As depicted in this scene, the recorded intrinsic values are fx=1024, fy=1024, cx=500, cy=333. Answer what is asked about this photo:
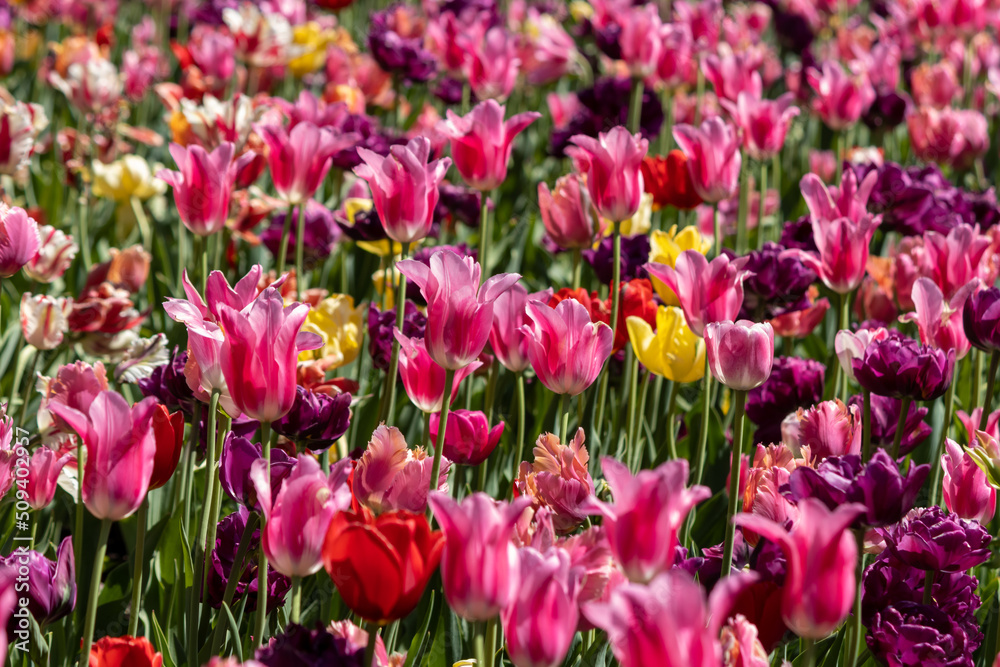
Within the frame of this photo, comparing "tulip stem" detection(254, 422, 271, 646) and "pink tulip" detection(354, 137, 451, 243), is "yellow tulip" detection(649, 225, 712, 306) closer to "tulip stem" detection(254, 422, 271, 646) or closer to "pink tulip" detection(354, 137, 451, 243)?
"pink tulip" detection(354, 137, 451, 243)

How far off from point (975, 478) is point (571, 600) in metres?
0.75

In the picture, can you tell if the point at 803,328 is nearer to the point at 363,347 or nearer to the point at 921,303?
the point at 921,303

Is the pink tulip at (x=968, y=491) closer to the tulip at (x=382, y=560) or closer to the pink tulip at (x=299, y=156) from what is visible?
the tulip at (x=382, y=560)

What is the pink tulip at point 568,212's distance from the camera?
201 centimetres

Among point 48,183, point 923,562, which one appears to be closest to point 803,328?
point 923,562

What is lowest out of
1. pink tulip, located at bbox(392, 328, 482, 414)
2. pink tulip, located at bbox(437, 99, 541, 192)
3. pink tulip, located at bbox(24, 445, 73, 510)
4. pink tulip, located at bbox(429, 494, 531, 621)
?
pink tulip, located at bbox(24, 445, 73, 510)

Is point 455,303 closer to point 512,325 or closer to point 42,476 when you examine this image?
point 512,325

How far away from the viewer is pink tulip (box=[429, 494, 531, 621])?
2.87 ft

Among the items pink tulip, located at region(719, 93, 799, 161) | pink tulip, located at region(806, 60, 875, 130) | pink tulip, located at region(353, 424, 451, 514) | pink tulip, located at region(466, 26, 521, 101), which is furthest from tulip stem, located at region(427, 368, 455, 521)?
pink tulip, located at region(806, 60, 875, 130)

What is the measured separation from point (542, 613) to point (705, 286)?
2.58ft

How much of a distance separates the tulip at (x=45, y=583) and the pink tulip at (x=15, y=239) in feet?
1.84

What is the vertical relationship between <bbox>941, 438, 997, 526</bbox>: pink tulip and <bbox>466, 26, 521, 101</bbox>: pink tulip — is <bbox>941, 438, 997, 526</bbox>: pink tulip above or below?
below

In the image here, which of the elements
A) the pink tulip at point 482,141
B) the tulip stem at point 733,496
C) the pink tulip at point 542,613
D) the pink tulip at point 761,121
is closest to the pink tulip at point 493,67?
the pink tulip at point 761,121

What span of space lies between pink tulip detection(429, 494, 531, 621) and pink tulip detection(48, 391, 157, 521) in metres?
0.32
